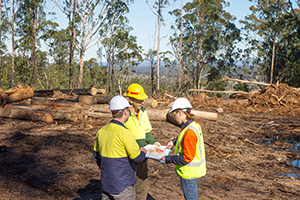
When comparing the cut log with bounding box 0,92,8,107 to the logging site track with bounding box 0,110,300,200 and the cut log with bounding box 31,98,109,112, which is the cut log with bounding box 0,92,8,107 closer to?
the cut log with bounding box 31,98,109,112

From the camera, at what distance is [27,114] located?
9.88 m

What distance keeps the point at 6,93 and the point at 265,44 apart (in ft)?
111

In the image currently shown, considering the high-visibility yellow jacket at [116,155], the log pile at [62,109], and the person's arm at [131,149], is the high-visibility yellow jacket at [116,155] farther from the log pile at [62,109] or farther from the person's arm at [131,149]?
the log pile at [62,109]

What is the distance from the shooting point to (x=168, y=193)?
4.40 metres

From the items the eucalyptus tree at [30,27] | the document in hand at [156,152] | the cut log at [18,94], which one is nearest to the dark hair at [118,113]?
the document in hand at [156,152]

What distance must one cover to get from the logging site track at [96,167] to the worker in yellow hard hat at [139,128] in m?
1.29

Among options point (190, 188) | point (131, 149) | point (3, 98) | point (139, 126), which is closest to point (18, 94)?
point (3, 98)

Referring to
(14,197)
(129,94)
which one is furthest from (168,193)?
(14,197)

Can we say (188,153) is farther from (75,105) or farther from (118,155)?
(75,105)

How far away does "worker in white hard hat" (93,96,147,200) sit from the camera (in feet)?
7.69

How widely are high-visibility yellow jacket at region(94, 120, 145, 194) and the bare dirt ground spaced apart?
2019 mm

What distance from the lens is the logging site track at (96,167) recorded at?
14.4 ft

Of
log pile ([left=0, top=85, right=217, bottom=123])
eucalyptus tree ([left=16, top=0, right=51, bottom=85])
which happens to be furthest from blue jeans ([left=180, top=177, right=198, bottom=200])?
eucalyptus tree ([left=16, top=0, right=51, bottom=85])

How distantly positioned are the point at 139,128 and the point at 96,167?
2.86 metres
